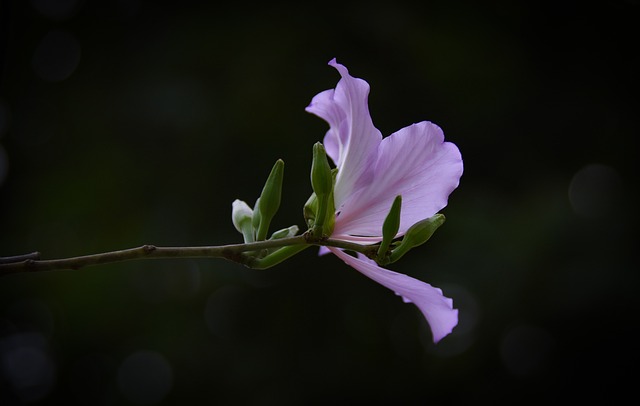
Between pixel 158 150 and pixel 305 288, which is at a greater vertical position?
pixel 158 150

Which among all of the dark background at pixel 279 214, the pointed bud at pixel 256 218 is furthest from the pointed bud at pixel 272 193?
the dark background at pixel 279 214

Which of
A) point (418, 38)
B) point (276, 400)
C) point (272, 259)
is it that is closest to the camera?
point (272, 259)

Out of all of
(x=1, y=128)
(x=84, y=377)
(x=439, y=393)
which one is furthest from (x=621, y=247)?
(x=1, y=128)

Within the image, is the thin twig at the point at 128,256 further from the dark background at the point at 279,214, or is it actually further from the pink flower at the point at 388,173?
the dark background at the point at 279,214

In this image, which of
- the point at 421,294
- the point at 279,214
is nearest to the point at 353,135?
the point at 421,294

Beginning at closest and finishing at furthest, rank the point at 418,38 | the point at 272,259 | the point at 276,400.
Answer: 1. the point at 272,259
2. the point at 276,400
3. the point at 418,38

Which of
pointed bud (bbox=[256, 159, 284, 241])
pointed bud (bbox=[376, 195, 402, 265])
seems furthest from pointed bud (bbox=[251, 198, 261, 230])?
pointed bud (bbox=[376, 195, 402, 265])

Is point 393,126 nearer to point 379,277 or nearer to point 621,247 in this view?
point 621,247
